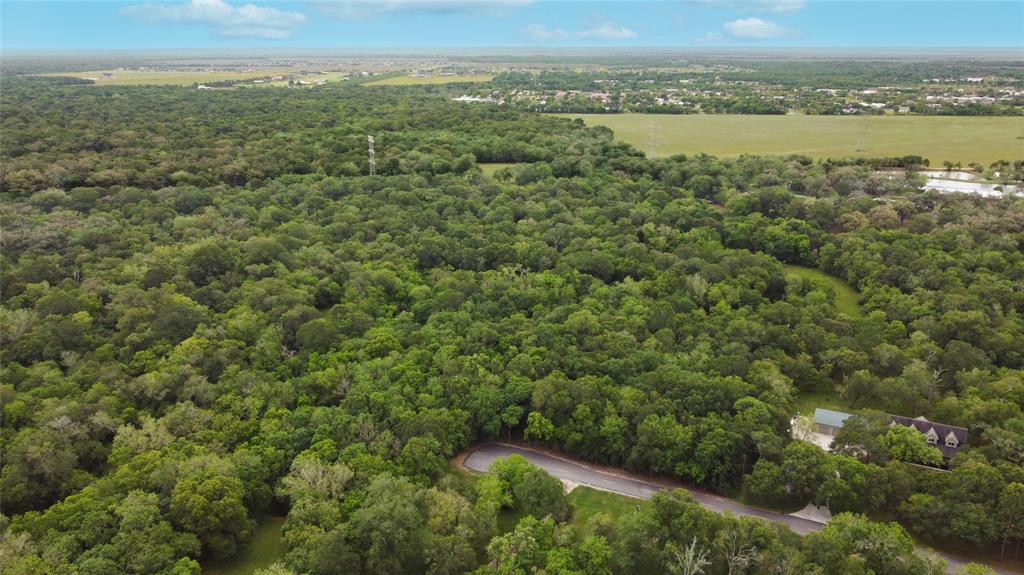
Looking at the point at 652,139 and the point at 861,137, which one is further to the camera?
the point at 652,139

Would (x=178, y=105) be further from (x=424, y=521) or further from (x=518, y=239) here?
(x=424, y=521)

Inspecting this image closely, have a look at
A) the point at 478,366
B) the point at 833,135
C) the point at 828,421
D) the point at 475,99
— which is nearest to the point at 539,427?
the point at 478,366

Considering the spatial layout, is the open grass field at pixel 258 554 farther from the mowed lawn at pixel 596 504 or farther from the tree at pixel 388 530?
the mowed lawn at pixel 596 504

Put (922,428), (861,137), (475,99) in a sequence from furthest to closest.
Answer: (475,99) < (861,137) < (922,428)

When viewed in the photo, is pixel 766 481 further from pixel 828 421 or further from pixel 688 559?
pixel 828 421

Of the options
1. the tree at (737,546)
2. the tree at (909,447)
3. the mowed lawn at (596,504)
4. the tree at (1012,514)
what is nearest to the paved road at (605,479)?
the mowed lawn at (596,504)

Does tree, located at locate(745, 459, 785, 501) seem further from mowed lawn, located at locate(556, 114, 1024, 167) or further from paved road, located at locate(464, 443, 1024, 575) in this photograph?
mowed lawn, located at locate(556, 114, 1024, 167)
